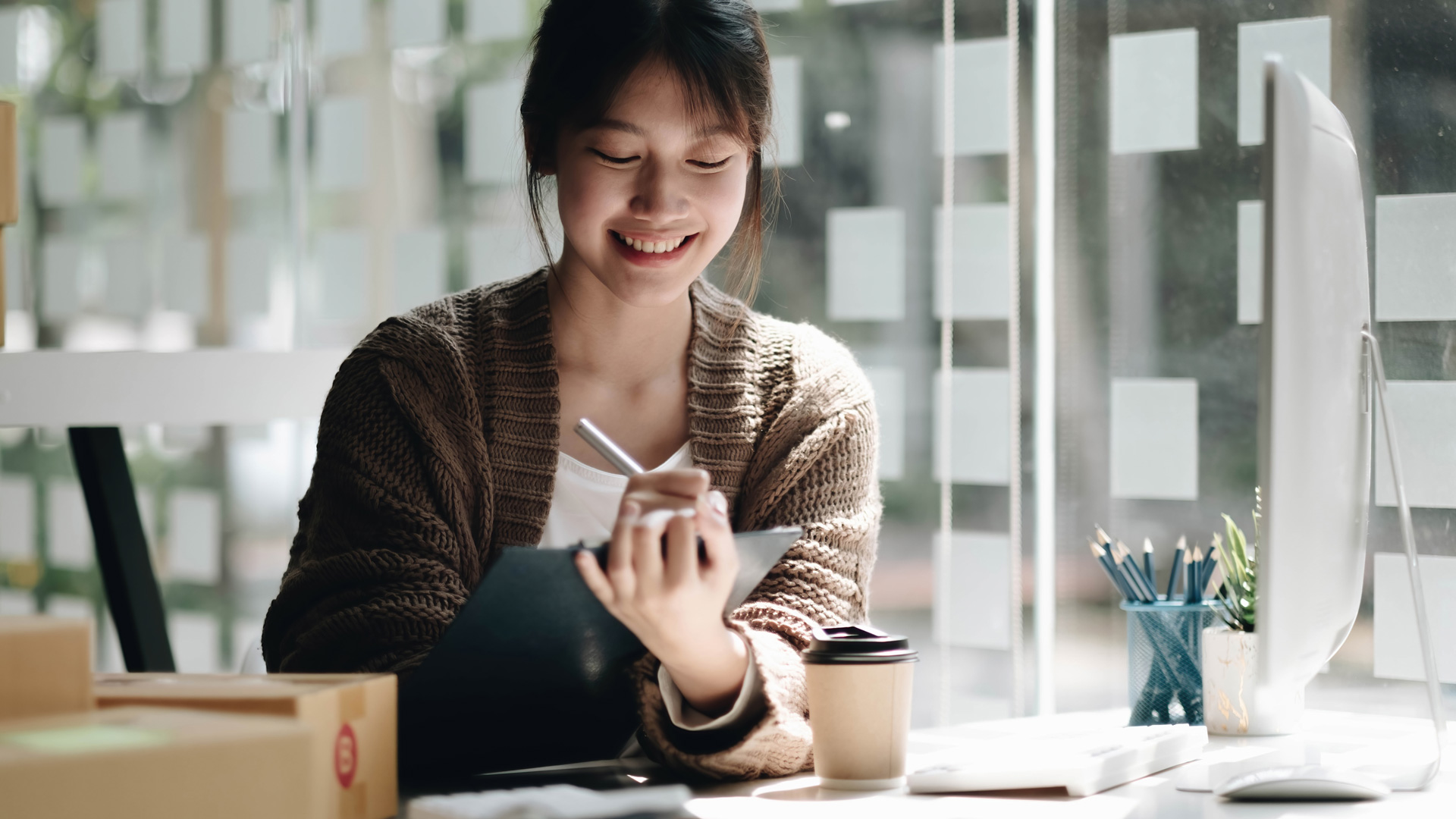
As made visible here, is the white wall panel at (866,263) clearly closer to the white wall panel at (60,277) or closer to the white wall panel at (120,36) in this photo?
the white wall panel at (120,36)

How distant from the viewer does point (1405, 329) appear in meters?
1.78

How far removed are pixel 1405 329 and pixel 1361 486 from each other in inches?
34.5

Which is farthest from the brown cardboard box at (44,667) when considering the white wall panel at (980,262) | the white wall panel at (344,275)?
the white wall panel at (344,275)

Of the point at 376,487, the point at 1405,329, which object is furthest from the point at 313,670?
the point at 1405,329

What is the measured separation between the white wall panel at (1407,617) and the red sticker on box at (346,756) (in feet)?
4.81

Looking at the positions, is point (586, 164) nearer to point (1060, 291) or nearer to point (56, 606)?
point (1060, 291)

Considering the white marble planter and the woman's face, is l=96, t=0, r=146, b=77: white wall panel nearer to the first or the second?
the woman's face

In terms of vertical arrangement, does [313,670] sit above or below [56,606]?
above

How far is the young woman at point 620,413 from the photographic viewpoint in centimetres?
113

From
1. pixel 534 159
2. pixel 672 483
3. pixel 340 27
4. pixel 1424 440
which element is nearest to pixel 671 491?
pixel 672 483

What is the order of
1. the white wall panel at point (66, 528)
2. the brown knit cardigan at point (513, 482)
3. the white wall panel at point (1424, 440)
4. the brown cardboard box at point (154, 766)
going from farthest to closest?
the white wall panel at point (66, 528) → the white wall panel at point (1424, 440) → the brown knit cardigan at point (513, 482) → the brown cardboard box at point (154, 766)

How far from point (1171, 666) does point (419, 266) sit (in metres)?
2.27

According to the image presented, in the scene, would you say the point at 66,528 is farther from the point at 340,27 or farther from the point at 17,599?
the point at 340,27

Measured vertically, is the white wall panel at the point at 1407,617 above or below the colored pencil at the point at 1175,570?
below
